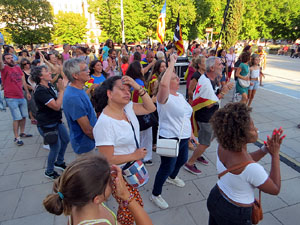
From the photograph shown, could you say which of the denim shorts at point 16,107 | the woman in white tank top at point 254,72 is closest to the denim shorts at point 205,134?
the woman in white tank top at point 254,72

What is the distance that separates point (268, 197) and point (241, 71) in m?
3.95

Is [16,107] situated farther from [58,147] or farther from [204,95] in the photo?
[204,95]

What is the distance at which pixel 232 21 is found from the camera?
2117 centimetres

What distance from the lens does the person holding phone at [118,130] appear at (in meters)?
1.77

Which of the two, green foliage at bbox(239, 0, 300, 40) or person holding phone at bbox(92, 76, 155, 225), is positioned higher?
green foliage at bbox(239, 0, 300, 40)

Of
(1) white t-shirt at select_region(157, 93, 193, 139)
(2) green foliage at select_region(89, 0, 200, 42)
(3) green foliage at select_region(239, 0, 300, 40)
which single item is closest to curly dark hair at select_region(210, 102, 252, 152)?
(1) white t-shirt at select_region(157, 93, 193, 139)

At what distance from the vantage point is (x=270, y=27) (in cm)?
3928

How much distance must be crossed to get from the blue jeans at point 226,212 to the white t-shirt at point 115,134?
87cm

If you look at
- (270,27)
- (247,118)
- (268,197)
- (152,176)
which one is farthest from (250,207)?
(270,27)

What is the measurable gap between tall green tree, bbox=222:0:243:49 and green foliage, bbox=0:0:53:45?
2025cm

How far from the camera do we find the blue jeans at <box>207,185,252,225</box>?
1.62 metres

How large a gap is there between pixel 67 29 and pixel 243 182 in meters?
31.0

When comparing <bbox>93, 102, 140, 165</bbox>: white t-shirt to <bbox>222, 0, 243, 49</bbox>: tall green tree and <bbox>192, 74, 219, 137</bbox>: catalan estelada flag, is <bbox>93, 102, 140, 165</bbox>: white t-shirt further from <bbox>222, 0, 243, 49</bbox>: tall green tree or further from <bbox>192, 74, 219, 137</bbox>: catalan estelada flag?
<bbox>222, 0, 243, 49</bbox>: tall green tree

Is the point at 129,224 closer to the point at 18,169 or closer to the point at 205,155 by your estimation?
the point at 205,155
